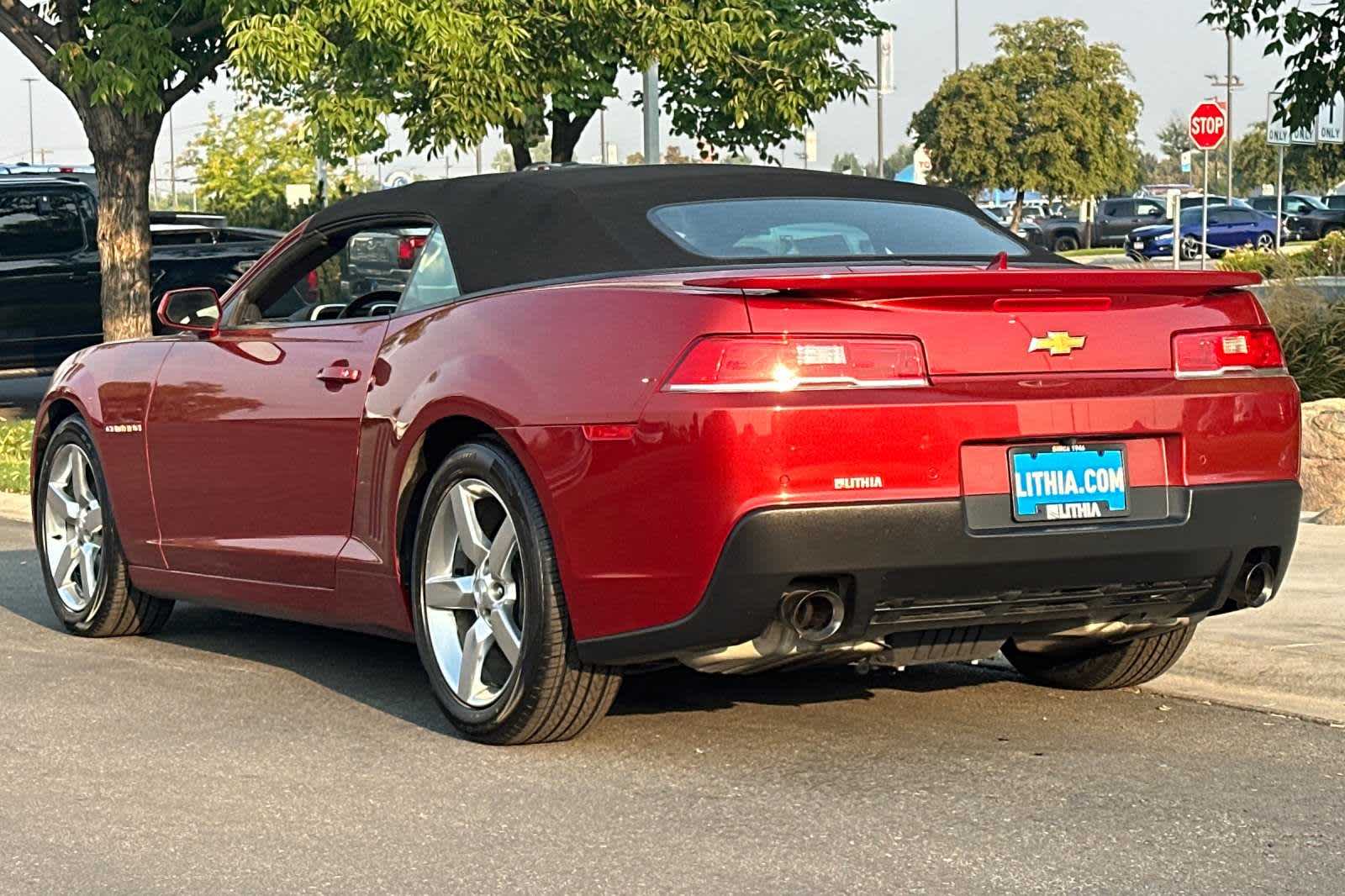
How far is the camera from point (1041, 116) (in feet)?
217

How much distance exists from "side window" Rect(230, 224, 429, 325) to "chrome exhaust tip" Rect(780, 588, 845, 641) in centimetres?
191

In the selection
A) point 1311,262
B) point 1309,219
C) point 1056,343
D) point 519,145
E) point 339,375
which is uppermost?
point 519,145

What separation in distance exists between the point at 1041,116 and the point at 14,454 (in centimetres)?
5371

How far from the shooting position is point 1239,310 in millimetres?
5672

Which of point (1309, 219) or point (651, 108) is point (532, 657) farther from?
point (1309, 219)

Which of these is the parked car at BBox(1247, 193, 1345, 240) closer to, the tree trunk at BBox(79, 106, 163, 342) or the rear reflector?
the tree trunk at BBox(79, 106, 163, 342)

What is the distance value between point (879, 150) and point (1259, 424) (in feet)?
Result: 237

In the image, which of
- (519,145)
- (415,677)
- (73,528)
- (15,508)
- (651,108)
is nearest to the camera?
(415,677)

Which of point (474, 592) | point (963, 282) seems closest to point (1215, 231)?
Result: point (474, 592)

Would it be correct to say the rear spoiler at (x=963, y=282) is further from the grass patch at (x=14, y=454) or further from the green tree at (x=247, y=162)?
the green tree at (x=247, y=162)

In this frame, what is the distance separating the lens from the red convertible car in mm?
5094

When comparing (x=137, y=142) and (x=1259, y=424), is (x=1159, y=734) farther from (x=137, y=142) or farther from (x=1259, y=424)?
(x=137, y=142)

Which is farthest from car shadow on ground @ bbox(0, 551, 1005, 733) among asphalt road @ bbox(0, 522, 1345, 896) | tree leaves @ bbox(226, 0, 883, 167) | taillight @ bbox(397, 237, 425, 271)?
tree leaves @ bbox(226, 0, 883, 167)

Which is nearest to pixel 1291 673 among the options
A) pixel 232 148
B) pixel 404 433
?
pixel 404 433
